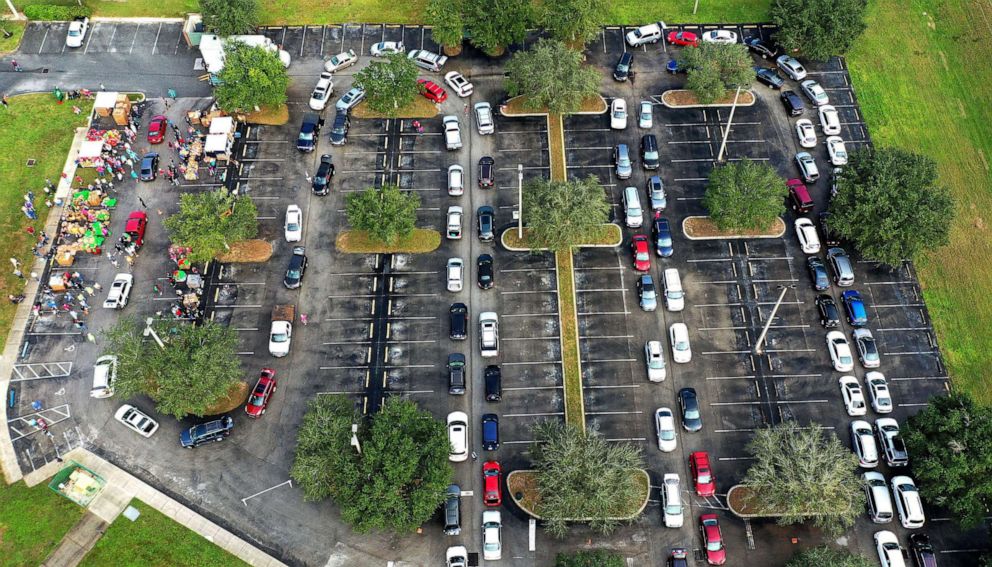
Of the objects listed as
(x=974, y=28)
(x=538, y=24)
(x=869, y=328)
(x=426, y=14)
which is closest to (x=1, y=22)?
(x=426, y=14)

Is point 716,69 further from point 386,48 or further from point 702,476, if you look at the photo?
point 702,476

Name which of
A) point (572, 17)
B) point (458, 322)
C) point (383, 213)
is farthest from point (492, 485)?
point (572, 17)

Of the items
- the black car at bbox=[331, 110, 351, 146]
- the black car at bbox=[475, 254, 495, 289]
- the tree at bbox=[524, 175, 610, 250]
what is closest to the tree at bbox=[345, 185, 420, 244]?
the black car at bbox=[475, 254, 495, 289]

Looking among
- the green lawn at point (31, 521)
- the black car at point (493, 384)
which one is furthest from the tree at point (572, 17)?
the green lawn at point (31, 521)

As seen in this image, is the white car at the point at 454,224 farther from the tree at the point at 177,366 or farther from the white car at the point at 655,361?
the tree at the point at 177,366

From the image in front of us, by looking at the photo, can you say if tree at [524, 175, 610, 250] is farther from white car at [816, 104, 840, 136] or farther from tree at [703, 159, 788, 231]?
white car at [816, 104, 840, 136]

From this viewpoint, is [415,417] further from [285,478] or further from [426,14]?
[426,14]
